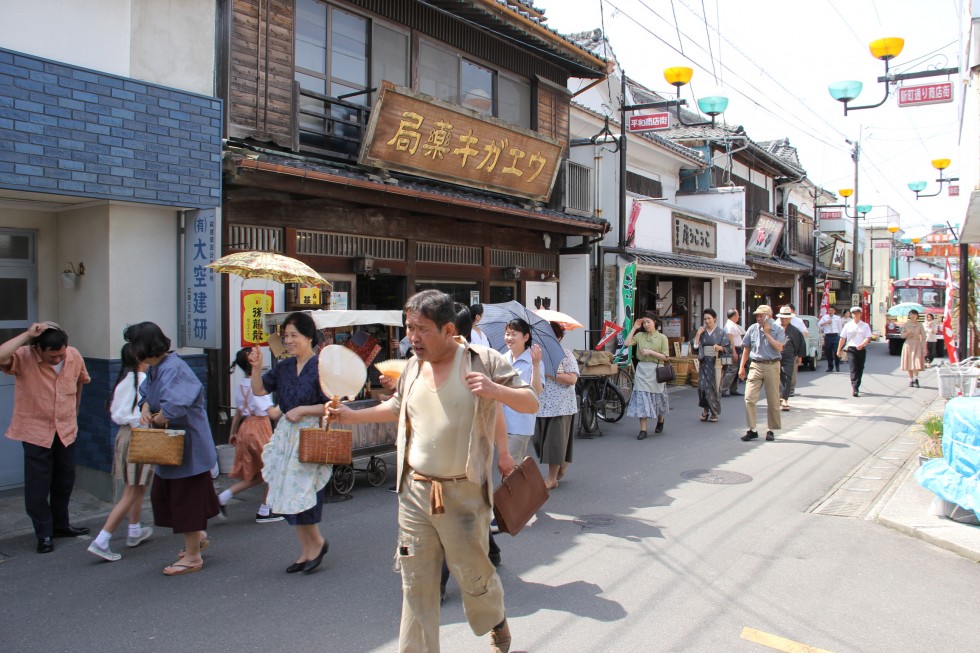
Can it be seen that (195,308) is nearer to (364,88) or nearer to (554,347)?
(554,347)

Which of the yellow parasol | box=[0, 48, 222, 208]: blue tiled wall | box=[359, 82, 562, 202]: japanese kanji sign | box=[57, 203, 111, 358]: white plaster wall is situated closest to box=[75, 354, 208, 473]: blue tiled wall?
box=[57, 203, 111, 358]: white plaster wall

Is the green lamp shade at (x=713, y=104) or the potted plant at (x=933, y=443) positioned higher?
the green lamp shade at (x=713, y=104)

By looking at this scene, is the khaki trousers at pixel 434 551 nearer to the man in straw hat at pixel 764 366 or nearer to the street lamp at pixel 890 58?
the man in straw hat at pixel 764 366

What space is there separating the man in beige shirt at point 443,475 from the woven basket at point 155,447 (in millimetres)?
2322

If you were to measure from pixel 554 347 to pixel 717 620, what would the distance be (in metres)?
3.32

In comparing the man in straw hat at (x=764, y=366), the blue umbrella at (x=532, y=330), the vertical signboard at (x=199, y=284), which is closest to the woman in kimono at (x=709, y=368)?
the man in straw hat at (x=764, y=366)

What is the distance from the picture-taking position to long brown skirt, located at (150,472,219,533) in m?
5.26

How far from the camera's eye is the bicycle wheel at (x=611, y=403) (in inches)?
481

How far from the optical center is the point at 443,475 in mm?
3553

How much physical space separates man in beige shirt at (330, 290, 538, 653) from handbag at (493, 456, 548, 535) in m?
0.60

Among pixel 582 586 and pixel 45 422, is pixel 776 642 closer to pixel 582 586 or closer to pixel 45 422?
pixel 582 586

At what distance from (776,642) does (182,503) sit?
13.2 ft

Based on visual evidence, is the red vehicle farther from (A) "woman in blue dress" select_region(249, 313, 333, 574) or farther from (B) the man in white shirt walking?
(A) "woman in blue dress" select_region(249, 313, 333, 574)

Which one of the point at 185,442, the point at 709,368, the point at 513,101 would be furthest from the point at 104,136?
the point at 709,368
